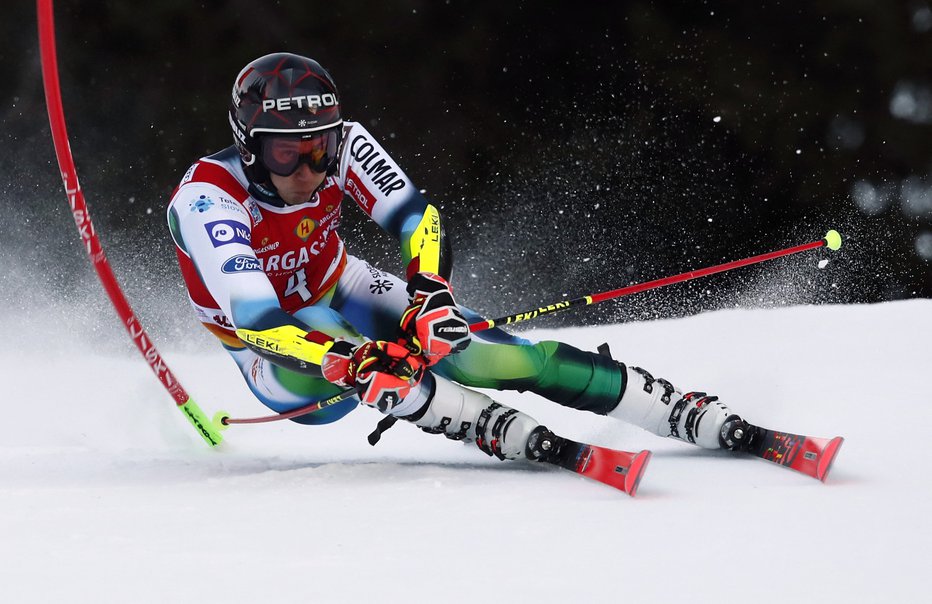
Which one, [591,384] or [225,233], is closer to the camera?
[225,233]

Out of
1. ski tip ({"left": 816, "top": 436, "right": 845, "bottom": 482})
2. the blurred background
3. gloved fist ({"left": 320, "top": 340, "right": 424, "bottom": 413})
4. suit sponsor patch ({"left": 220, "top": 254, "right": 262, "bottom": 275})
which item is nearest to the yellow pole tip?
suit sponsor patch ({"left": 220, "top": 254, "right": 262, "bottom": 275})

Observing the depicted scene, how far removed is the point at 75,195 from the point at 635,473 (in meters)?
2.15

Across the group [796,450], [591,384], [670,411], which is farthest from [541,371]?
[796,450]

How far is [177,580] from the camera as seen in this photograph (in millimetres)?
1992

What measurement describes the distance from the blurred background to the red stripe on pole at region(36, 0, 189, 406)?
2593 millimetres

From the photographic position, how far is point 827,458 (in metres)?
2.77

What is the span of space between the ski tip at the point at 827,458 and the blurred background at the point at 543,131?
3582 millimetres

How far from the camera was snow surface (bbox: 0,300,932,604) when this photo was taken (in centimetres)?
195

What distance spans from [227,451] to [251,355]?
533 mm

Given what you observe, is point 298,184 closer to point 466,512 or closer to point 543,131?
point 466,512

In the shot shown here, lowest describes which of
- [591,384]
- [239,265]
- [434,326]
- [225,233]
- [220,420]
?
[591,384]

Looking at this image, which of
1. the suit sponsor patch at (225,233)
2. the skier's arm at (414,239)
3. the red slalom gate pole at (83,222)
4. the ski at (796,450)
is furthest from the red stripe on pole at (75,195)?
the ski at (796,450)

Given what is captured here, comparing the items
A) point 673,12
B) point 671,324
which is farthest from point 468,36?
point 671,324

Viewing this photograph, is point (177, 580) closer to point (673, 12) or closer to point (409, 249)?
point (409, 249)
